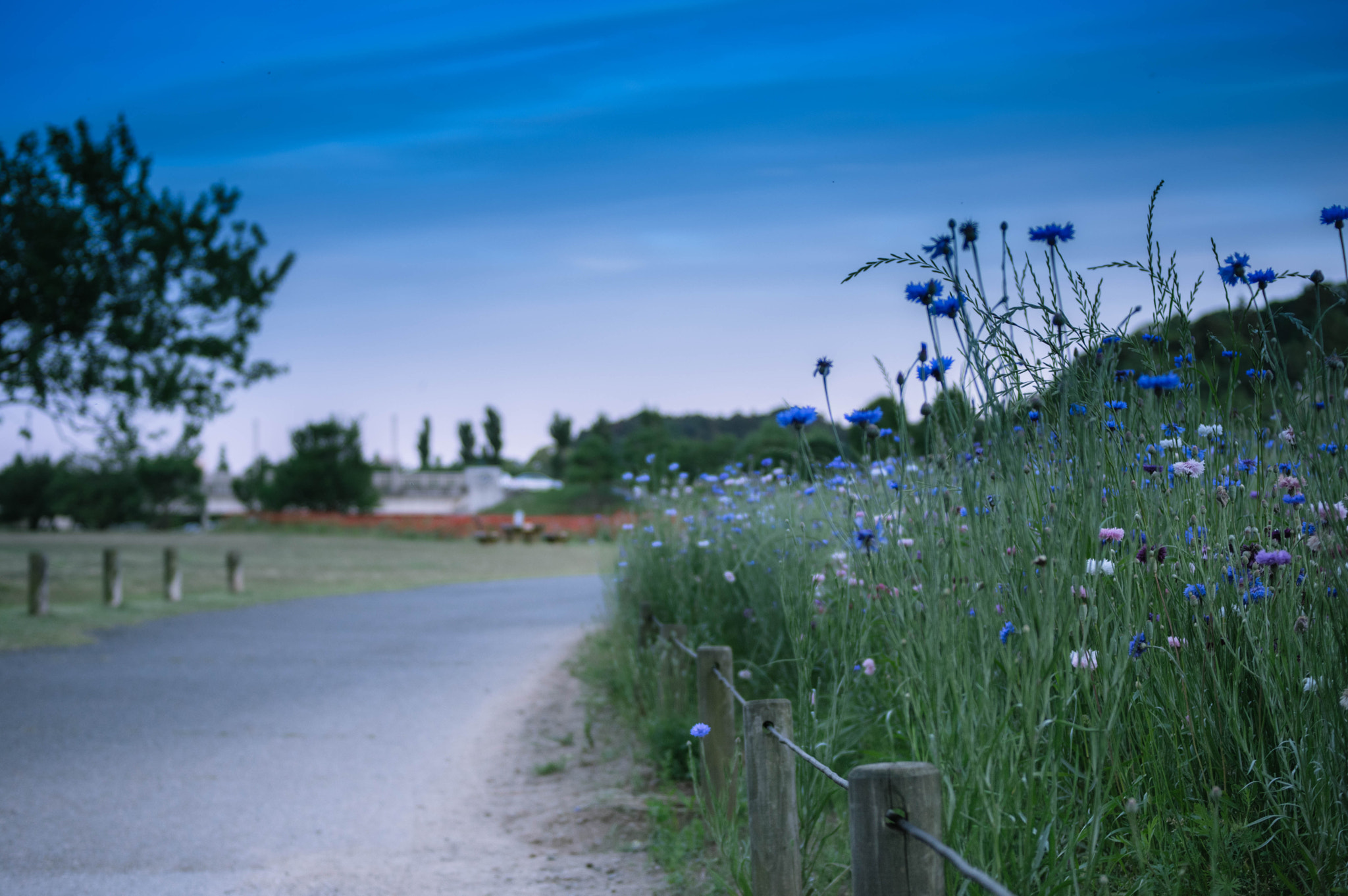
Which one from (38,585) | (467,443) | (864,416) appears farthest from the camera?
(467,443)

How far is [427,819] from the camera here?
4.95 meters

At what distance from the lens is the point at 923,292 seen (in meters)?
2.63

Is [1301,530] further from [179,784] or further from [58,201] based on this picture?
[58,201]

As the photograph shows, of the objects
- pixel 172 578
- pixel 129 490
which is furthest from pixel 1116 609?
pixel 129 490

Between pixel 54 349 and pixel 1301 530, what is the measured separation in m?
17.2

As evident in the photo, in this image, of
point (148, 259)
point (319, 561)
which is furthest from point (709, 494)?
point (319, 561)

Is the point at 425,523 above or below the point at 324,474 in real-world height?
below

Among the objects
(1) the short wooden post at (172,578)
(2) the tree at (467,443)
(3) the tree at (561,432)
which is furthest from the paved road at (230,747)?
(2) the tree at (467,443)

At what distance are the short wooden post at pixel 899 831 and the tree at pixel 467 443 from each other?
282 feet

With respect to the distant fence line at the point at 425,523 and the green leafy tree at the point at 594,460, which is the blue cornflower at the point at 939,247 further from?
the green leafy tree at the point at 594,460

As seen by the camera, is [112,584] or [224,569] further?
[224,569]

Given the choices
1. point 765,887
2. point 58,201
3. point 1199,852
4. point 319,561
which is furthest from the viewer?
point 319,561

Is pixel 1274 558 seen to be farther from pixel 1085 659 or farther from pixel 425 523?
pixel 425 523

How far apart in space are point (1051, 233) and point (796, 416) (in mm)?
896
